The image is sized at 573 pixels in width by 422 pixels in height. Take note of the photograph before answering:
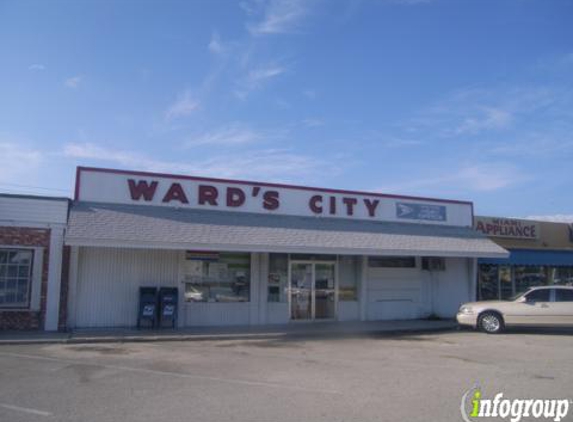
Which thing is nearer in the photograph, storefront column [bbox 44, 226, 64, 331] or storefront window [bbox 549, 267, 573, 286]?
storefront column [bbox 44, 226, 64, 331]

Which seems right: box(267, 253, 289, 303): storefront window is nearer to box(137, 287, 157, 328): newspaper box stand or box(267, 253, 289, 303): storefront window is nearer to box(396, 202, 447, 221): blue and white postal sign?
box(137, 287, 157, 328): newspaper box stand

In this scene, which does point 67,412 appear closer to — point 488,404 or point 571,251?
point 488,404

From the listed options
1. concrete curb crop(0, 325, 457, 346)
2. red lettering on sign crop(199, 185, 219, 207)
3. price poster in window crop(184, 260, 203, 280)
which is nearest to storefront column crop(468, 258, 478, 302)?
concrete curb crop(0, 325, 457, 346)

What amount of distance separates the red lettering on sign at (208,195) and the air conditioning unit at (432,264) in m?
8.66

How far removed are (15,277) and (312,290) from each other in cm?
945

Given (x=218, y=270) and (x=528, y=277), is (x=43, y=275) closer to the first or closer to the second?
(x=218, y=270)

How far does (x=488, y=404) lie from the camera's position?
26.1ft

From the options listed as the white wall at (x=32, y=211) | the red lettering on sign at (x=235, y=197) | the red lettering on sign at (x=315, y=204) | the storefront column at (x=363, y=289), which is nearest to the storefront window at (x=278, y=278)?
the red lettering on sign at (x=235, y=197)

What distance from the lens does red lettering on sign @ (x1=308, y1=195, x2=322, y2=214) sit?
20577 millimetres

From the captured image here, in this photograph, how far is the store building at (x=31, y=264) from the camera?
15969 mm

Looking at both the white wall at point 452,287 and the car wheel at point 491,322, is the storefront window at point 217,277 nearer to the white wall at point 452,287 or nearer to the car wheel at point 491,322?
the car wheel at point 491,322

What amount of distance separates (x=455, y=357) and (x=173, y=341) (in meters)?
7.17

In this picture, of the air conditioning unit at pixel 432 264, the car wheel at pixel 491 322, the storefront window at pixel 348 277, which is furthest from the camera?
the air conditioning unit at pixel 432 264

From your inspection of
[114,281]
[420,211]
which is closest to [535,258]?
[420,211]
